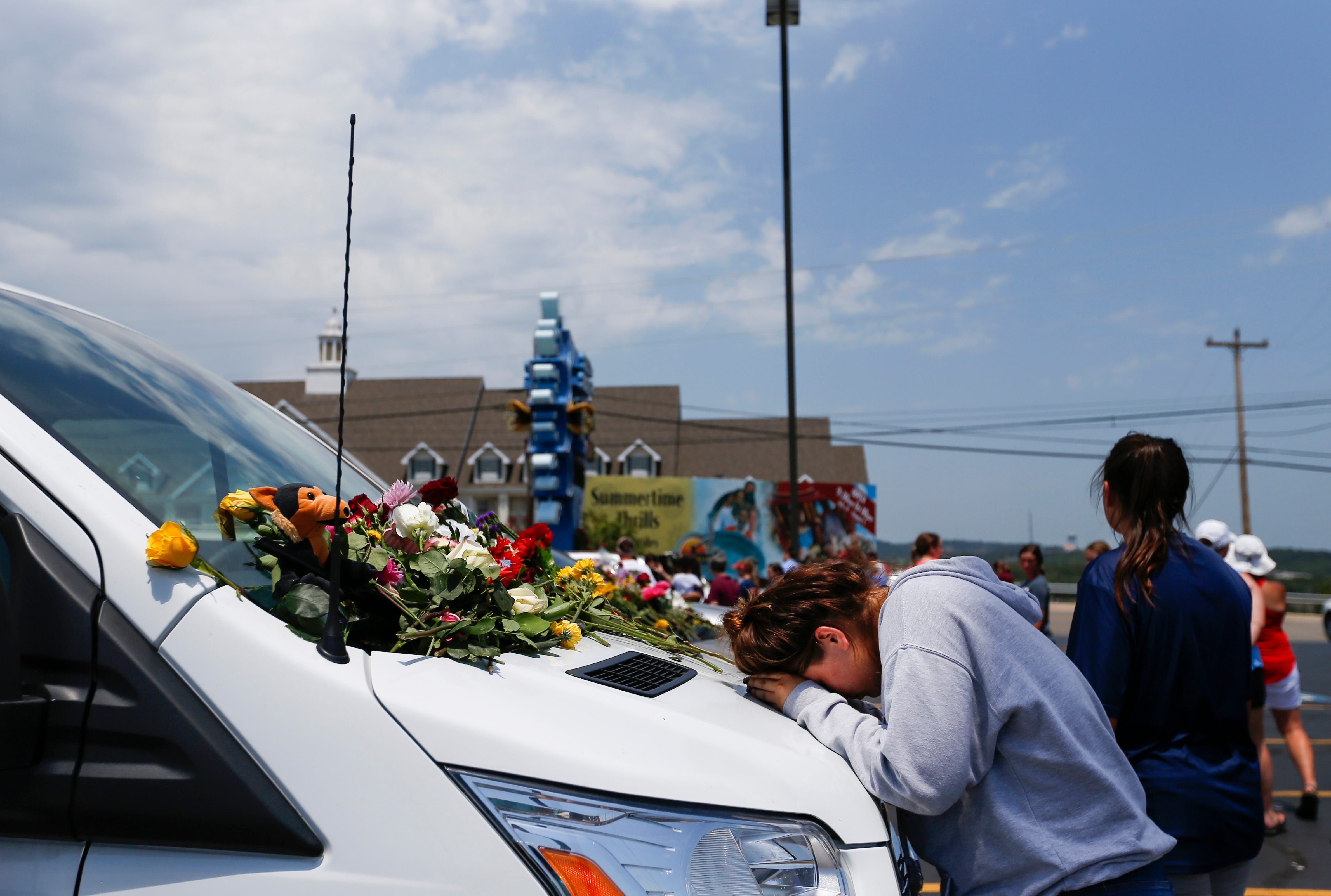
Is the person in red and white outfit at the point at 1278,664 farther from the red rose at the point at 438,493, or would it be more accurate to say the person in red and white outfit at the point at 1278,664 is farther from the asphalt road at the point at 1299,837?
the red rose at the point at 438,493

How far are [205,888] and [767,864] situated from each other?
86 centimetres

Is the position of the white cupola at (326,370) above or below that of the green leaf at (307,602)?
above

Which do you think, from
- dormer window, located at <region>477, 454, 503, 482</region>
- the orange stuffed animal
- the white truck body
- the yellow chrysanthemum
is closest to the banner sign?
dormer window, located at <region>477, 454, 503, 482</region>

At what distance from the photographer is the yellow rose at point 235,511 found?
176 centimetres

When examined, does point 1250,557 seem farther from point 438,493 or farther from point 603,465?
point 603,465

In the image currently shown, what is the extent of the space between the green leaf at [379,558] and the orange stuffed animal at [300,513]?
0.09m

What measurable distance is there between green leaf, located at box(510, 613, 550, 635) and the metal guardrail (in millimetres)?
38473

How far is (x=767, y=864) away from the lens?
1497 mm

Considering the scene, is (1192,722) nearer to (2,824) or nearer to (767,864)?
(767,864)

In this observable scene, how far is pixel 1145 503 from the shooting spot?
254cm

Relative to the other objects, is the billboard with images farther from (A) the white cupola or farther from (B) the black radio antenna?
(B) the black radio antenna

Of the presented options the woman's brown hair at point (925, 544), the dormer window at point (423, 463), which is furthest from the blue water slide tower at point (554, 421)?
the dormer window at point (423, 463)

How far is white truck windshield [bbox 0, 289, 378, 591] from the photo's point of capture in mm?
1726

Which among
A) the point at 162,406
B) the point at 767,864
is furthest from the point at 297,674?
the point at 162,406
